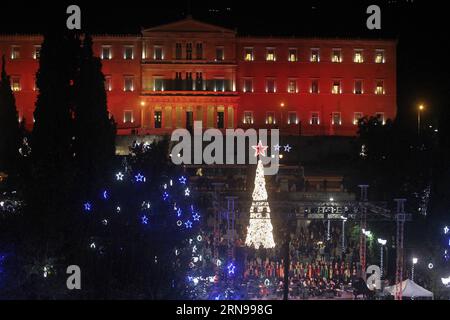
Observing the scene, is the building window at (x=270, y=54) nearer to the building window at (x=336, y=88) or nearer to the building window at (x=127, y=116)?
the building window at (x=336, y=88)

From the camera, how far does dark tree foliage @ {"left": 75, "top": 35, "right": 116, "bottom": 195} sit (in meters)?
18.3

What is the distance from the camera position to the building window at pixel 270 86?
51219 mm

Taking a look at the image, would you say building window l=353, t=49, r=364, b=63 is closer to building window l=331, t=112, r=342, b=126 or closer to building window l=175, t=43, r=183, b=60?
building window l=331, t=112, r=342, b=126

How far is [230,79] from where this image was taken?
50594mm

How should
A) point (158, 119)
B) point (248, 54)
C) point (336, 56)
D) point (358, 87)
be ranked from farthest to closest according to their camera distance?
point (358, 87) < point (336, 56) < point (248, 54) < point (158, 119)

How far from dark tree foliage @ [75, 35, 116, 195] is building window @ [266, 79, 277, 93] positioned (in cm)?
2644

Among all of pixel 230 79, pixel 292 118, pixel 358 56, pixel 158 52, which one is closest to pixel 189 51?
pixel 158 52

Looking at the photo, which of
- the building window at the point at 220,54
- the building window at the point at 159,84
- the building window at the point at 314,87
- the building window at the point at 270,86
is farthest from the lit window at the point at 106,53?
the building window at the point at 314,87

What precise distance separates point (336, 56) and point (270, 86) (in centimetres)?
456

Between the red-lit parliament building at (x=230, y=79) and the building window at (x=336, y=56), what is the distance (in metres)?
0.06

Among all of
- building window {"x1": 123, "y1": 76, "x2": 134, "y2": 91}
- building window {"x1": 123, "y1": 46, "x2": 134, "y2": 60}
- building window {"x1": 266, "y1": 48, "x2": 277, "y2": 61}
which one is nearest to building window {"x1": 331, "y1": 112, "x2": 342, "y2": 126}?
building window {"x1": 266, "y1": 48, "x2": 277, "y2": 61}

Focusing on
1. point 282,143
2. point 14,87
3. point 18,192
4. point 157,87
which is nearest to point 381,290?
point 18,192

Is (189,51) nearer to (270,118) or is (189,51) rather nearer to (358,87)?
(270,118)
